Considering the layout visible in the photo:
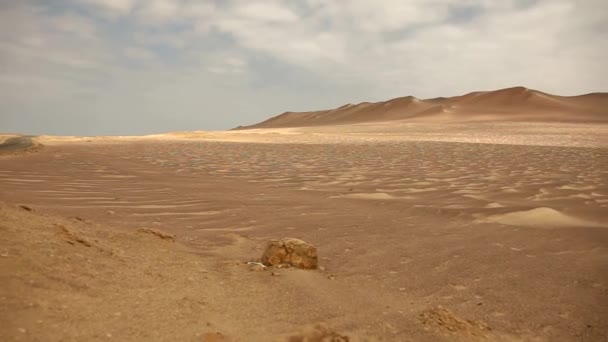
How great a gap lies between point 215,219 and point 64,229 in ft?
5.13

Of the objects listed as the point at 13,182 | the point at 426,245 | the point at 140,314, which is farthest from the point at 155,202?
the point at 140,314

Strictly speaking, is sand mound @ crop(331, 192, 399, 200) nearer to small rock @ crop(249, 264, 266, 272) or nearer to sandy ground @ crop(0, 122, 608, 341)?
sandy ground @ crop(0, 122, 608, 341)

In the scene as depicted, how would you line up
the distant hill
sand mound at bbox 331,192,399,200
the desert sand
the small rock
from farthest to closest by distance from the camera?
the distant hill → sand mound at bbox 331,192,399,200 → the small rock → the desert sand

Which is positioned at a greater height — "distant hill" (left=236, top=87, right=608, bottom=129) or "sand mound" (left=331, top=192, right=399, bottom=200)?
"distant hill" (left=236, top=87, right=608, bottom=129)

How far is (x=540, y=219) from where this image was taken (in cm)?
377

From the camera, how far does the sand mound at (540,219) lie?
3.65 metres

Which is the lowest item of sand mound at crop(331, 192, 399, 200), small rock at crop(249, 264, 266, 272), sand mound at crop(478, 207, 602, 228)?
sand mound at crop(478, 207, 602, 228)

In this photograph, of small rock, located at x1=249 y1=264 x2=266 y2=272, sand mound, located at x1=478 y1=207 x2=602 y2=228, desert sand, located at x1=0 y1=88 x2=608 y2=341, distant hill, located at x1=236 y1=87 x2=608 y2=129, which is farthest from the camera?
distant hill, located at x1=236 y1=87 x2=608 y2=129

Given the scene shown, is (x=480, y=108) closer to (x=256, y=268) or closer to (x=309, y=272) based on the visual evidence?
(x=309, y=272)

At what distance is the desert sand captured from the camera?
5.64ft

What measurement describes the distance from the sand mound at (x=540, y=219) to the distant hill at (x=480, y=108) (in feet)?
130

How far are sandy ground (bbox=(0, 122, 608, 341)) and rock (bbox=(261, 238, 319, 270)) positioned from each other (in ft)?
0.22

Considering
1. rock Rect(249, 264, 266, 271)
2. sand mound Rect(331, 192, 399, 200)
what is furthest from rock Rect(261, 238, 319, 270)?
sand mound Rect(331, 192, 399, 200)

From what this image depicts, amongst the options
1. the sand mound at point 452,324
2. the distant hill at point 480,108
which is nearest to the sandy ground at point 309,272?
the sand mound at point 452,324
